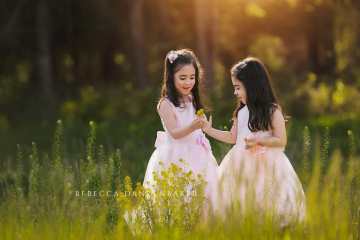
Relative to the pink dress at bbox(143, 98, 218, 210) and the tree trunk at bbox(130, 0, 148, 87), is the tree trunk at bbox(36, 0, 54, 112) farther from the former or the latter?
the pink dress at bbox(143, 98, 218, 210)

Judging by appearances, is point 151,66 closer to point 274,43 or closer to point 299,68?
point 299,68

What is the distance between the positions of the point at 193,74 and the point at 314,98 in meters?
14.1

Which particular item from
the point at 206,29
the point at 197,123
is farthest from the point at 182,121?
the point at 206,29

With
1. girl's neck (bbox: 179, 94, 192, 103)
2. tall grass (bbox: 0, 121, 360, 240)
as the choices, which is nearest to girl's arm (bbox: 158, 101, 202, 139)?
girl's neck (bbox: 179, 94, 192, 103)

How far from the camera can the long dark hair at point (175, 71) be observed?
6230 millimetres

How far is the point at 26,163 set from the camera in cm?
1184

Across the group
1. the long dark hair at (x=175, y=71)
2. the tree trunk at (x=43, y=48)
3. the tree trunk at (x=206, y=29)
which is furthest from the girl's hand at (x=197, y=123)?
the tree trunk at (x=43, y=48)

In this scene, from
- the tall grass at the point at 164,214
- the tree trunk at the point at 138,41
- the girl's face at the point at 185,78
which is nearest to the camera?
the tall grass at the point at 164,214

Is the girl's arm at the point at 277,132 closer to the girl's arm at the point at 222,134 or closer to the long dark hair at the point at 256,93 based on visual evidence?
the long dark hair at the point at 256,93

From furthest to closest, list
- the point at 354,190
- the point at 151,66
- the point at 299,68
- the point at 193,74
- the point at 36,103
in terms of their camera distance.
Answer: the point at 299,68, the point at 151,66, the point at 36,103, the point at 193,74, the point at 354,190

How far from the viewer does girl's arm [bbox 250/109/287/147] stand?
6.10 metres

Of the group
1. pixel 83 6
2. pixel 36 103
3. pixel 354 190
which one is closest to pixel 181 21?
pixel 83 6

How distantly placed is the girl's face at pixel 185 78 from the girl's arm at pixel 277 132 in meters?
0.67

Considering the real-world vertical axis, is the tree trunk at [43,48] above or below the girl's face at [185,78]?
above
